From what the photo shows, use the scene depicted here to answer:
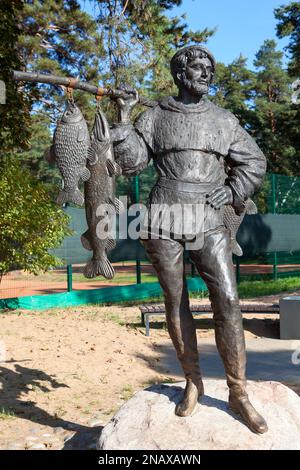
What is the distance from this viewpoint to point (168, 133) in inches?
139

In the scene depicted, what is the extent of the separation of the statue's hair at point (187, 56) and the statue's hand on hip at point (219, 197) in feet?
2.41

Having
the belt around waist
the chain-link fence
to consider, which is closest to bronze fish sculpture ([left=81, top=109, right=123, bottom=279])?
the belt around waist

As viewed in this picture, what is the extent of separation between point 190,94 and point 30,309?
7480 mm

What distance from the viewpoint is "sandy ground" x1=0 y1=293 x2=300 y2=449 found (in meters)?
4.80

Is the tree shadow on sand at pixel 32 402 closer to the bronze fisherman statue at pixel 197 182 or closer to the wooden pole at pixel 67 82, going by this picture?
the bronze fisherman statue at pixel 197 182

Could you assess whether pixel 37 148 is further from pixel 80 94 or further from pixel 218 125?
pixel 218 125

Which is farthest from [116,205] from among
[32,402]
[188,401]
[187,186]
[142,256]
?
[142,256]

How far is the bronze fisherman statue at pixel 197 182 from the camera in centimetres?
347

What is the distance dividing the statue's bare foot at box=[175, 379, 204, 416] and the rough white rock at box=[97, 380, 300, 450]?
36 millimetres

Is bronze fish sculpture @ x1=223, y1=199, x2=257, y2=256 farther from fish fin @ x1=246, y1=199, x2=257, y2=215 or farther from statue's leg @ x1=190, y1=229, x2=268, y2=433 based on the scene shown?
statue's leg @ x1=190, y1=229, x2=268, y2=433

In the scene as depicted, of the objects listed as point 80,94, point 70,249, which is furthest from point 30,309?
point 80,94

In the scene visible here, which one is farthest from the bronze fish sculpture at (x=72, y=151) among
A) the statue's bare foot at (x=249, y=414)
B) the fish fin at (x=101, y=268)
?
the statue's bare foot at (x=249, y=414)

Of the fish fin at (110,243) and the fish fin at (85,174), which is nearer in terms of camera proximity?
the fish fin at (85,174)
